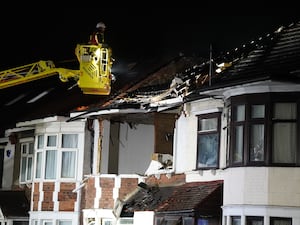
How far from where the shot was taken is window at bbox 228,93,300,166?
22672mm

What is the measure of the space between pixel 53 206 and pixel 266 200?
43.1 feet

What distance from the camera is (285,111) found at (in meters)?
22.8

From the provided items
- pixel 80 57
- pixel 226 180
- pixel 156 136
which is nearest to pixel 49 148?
pixel 80 57

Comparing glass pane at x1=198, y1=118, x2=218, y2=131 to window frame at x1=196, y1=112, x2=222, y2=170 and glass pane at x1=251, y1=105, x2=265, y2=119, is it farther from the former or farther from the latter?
glass pane at x1=251, y1=105, x2=265, y2=119

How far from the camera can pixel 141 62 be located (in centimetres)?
3875

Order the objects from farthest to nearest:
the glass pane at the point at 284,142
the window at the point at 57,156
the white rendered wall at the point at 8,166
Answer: the white rendered wall at the point at 8,166 → the window at the point at 57,156 → the glass pane at the point at 284,142

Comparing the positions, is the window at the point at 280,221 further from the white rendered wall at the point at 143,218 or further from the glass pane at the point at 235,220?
the white rendered wall at the point at 143,218

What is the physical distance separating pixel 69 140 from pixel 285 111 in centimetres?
1325

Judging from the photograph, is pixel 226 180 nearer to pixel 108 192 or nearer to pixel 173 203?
pixel 173 203

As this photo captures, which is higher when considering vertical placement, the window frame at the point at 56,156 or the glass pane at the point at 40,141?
the glass pane at the point at 40,141

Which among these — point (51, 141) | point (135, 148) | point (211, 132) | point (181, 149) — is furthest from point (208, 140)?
point (51, 141)

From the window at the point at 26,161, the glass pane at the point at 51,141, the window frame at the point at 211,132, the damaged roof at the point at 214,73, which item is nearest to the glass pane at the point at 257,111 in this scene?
the damaged roof at the point at 214,73

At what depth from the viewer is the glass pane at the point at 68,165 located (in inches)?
1328

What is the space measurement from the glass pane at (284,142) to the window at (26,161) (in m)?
16.4
